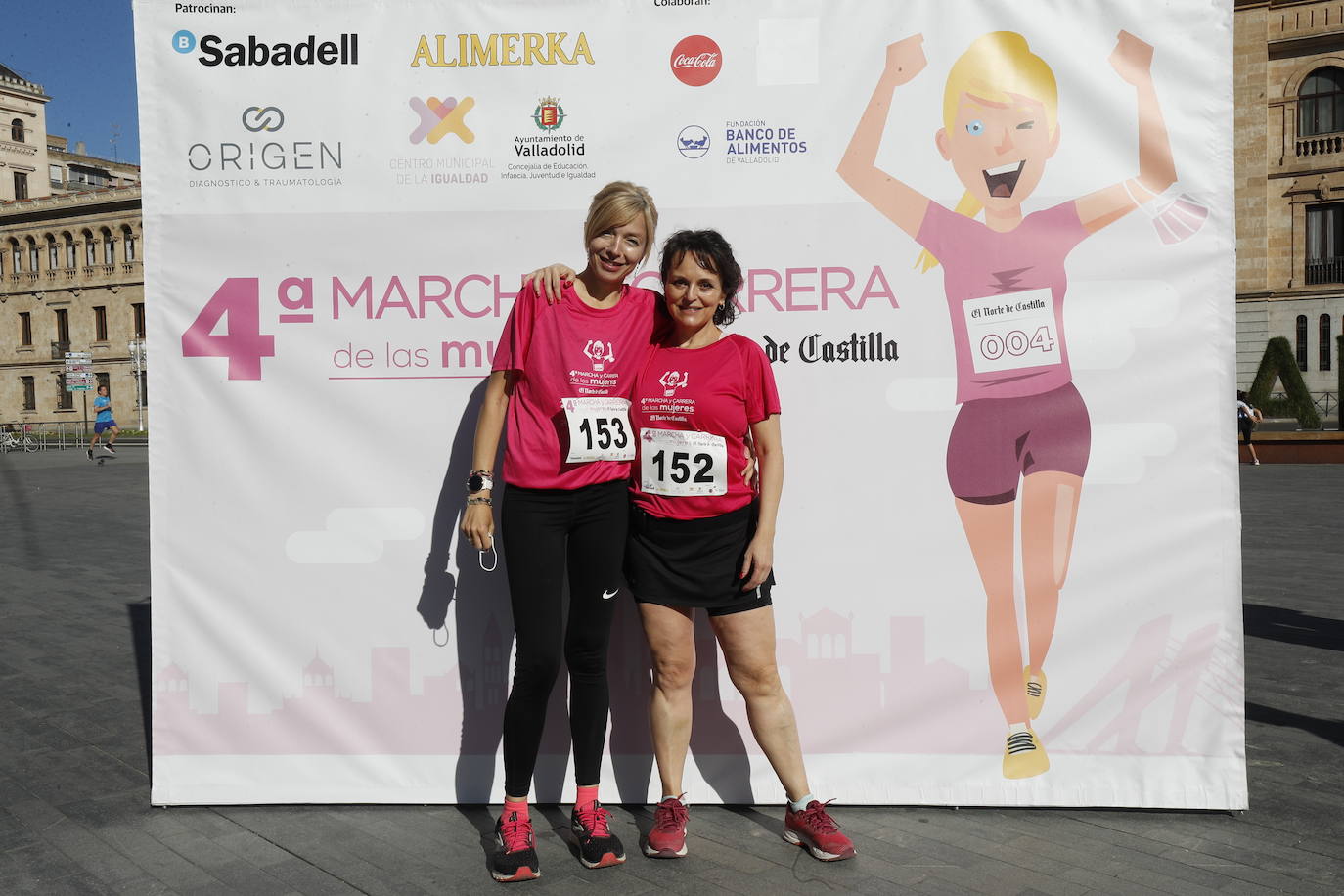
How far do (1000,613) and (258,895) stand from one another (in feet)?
8.63

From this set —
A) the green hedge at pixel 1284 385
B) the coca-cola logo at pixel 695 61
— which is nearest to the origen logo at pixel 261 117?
the coca-cola logo at pixel 695 61

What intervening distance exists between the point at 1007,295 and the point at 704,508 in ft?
4.57

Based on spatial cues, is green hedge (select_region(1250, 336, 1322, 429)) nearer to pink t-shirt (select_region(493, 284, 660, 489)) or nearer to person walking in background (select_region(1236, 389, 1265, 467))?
person walking in background (select_region(1236, 389, 1265, 467))

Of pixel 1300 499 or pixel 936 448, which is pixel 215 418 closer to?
pixel 936 448

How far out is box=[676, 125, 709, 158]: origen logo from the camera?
13.0ft

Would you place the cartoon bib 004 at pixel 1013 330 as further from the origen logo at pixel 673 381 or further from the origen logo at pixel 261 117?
the origen logo at pixel 261 117

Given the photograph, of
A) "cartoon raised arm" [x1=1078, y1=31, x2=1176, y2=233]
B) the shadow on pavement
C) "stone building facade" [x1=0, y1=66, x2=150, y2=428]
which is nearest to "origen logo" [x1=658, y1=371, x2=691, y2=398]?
"cartoon raised arm" [x1=1078, y1=31, x2=1176, y2=233]

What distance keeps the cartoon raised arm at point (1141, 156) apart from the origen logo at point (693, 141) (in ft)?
4.47

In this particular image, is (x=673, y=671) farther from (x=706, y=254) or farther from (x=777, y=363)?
(x=706, y=254)


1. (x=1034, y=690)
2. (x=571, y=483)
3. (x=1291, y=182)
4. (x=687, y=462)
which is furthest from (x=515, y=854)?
(x=1291, y=182)

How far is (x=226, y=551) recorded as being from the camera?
4.11m

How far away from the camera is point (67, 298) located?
6338cm

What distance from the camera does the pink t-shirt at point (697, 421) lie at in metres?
3.46

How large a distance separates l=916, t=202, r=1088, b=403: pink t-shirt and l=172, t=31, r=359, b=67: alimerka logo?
221 cm
